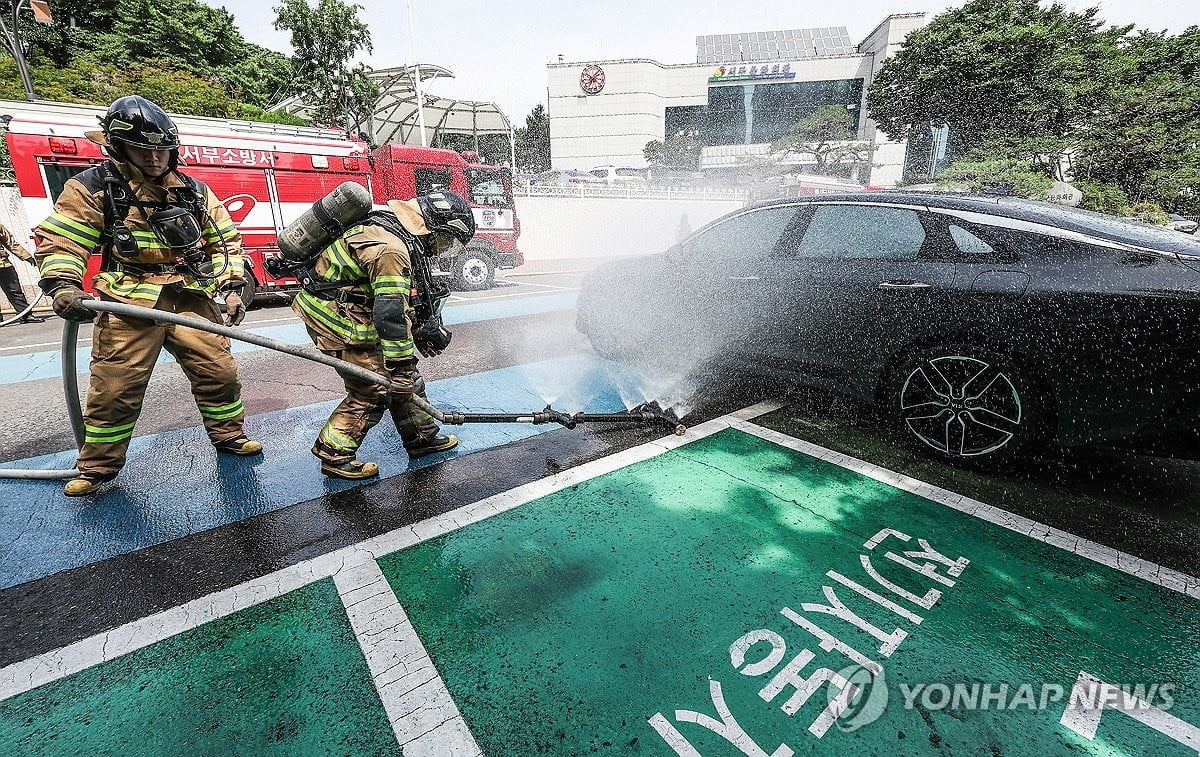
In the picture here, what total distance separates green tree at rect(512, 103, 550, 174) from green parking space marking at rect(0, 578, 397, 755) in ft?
253

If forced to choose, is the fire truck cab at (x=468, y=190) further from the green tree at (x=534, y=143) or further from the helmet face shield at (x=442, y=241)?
the green tree at (x=534, y=143)

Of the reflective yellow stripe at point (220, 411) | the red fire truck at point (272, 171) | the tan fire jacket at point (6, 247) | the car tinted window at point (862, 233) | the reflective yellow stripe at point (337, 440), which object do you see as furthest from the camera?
the red fire truck at point (272, 171)

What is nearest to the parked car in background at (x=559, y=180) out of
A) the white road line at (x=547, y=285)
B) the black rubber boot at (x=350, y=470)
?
the white road line at (x=547, y=285)

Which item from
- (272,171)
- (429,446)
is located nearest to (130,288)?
(429,446)

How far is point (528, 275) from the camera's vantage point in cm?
1592

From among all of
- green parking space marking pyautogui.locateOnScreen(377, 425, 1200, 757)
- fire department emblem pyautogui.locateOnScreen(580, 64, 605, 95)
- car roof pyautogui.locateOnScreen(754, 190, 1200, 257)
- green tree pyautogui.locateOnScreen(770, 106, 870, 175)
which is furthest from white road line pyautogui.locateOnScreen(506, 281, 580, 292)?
fire department emblem pyautogui.locateOnScreen(580, 64, 605, 95)

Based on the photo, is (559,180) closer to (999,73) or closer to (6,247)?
(6,247)

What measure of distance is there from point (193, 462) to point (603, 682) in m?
3.04

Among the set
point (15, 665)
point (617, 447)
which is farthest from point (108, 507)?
point (617, 447)

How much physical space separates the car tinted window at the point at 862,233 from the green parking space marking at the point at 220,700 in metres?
3.32

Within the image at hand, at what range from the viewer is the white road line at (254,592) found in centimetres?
182

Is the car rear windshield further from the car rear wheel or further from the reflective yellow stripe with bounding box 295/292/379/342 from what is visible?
the reflective yellow stripe with bounding box 295/292/379/342

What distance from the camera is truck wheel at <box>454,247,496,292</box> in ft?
39.1

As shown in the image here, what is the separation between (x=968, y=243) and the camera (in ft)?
9.66
